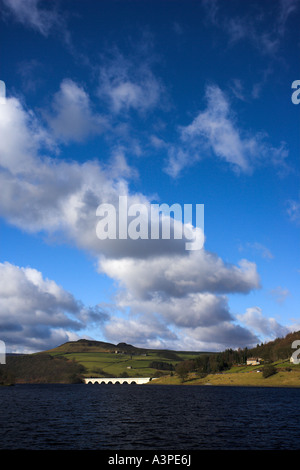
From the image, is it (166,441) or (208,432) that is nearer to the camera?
(166,441)

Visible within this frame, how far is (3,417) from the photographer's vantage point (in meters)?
89.6

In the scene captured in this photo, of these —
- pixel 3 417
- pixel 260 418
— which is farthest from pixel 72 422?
pixel 260 418

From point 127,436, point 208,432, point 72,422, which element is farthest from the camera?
point 72,422

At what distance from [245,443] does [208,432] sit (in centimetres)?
1170

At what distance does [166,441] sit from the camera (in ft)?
196
